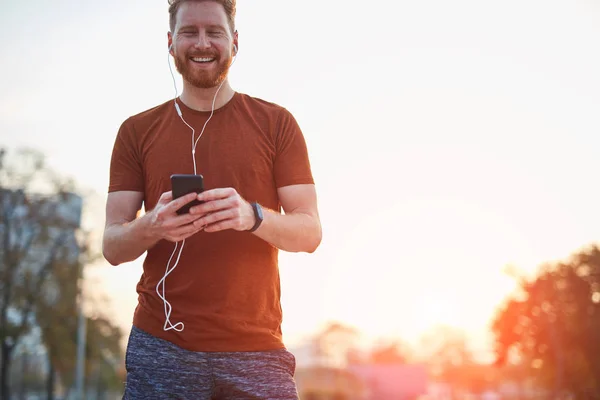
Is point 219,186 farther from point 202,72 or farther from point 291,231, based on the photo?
point 202,72

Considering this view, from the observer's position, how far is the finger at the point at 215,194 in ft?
8.74

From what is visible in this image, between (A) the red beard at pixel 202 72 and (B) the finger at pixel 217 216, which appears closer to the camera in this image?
(B) the finger at pixel 217 216

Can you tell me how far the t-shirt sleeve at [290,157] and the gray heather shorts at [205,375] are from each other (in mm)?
760

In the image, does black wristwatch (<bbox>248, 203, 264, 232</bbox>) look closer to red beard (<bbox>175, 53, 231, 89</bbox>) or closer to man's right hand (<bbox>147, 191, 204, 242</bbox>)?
man's right hand (<bbox>147, 191, 204, 242</bbox>)

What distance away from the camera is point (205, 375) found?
2947 mm

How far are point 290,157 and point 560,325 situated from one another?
39.2m

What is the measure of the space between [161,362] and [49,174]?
33007mm

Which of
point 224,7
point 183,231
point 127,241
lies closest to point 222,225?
point 183,231

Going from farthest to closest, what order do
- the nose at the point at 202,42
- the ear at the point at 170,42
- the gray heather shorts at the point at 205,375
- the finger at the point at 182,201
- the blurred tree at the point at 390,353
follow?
1. the blurred tree at the point at 390,353
2. the ear at the point at 170,42
3. the nose at the point at 202,42
4. the gray heather shorts at the point at 205,375
5. the finger at the point at 182,201

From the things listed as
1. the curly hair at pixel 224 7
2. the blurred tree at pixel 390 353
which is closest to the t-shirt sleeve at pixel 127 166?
the curly hair at pixel 224 7

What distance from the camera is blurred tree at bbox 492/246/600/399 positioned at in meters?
38.6

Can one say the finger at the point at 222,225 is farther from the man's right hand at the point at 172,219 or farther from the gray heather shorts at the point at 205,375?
the gray heather shorts at the point at 205,375

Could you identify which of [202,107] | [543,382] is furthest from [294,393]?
[543,382]

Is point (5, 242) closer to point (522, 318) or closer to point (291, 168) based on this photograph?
point (522, 318)
